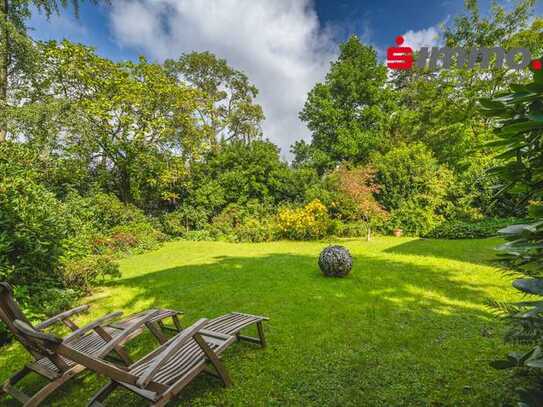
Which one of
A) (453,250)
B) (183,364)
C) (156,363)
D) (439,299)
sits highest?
(156,363)

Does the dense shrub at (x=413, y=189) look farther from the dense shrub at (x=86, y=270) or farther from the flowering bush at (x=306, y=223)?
the dense shrub at (x=86, y=270)

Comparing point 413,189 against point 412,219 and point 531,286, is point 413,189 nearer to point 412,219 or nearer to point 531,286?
point 412,219

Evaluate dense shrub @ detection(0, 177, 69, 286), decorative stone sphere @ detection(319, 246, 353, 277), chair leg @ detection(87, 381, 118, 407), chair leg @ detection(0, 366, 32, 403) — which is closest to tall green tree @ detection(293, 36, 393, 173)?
decorative stone sphere @ detection(319, 246, 353, 277)

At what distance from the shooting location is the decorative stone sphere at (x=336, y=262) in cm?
585

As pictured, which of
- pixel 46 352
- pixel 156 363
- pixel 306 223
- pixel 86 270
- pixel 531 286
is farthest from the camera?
pixel 306 223

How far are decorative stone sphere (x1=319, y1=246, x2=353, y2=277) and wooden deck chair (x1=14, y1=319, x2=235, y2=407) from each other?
140 inches

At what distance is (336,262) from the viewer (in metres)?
5.85

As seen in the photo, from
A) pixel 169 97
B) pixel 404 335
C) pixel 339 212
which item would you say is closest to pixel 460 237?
pixel 339 212

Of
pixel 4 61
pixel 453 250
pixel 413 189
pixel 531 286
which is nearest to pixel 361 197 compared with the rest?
pixel 413 189

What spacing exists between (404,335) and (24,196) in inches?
248

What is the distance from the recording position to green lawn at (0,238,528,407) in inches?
101

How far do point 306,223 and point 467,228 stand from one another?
6.51 metres

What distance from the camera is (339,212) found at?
14.3m

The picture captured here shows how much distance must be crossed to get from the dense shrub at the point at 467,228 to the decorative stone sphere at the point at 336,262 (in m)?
7.61
